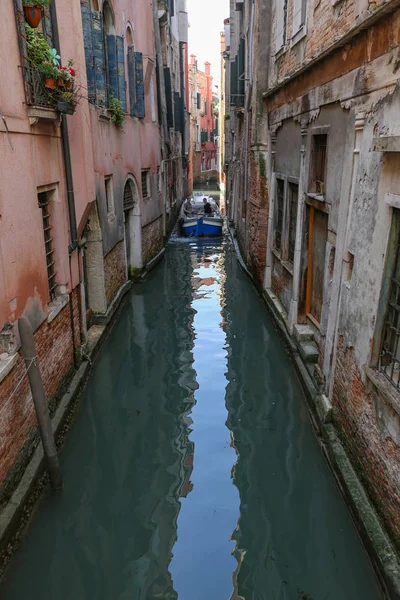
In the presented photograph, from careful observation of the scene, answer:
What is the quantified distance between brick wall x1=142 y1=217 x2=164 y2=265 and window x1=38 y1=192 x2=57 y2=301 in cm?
670

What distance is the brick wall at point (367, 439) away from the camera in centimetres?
370

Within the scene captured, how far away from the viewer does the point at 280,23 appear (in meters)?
8.75

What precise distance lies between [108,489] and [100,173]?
5.60m

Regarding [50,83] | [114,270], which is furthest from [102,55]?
[114,270]

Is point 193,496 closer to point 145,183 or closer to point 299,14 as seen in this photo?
point 299,14

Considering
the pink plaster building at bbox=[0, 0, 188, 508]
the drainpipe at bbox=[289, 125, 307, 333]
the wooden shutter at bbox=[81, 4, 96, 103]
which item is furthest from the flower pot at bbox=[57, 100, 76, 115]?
the drainpipe at bbox=[289, 125, 307, 333]

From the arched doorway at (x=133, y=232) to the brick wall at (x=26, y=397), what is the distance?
5.67m

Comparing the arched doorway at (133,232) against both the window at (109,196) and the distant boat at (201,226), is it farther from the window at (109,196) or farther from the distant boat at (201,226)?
the distant boat at (201,226)

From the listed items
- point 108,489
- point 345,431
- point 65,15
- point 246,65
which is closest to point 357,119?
point 345,431

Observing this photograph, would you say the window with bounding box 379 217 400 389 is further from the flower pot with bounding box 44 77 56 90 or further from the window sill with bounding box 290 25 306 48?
the window sill with bounding box 290 25 306 48

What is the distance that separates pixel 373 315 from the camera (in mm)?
4133

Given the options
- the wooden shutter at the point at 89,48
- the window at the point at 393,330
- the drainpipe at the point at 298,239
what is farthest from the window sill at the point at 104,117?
the window at the point at 393,330

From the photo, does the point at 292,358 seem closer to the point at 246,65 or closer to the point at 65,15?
the point at 65,15

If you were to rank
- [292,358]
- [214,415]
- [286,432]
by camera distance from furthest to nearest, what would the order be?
[292,358], [214,415], [286,432]
